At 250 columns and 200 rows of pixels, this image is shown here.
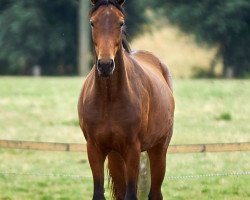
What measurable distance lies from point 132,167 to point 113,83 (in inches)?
27.2

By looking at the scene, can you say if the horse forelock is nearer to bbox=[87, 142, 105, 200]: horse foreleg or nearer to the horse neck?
the horse neck

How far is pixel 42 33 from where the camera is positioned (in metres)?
44.4

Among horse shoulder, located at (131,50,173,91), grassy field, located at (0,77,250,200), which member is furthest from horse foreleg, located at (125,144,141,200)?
grassy field, located at (0,77,250,200)

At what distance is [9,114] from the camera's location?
17672 millimetres

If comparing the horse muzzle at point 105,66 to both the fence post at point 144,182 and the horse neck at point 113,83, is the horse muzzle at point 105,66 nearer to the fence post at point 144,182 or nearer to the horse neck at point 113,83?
the horse neck at point 113,83

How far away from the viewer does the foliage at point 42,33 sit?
143 feet

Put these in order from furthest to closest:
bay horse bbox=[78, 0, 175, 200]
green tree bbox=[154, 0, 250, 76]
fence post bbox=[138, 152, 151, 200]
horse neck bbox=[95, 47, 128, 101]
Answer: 1. green tree bbox=[154, 0, 250, 76]
2. fence post bbox=[138, 152, 151, 200]
3. horse neck bbox=[95, 47, 128, 101]
4. bay horse bbox=[78, 0, 175, 200]

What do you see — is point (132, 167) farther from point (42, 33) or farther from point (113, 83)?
point (42, 33)

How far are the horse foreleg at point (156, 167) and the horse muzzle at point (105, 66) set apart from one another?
1.96m

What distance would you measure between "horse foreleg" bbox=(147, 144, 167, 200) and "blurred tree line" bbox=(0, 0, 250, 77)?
3400 cm

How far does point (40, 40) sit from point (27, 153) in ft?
104

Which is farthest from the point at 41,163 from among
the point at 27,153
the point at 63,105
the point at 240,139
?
the point at 63,105

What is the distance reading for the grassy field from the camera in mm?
9977

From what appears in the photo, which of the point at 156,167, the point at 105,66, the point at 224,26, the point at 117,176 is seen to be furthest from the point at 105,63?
the point at 224,26
